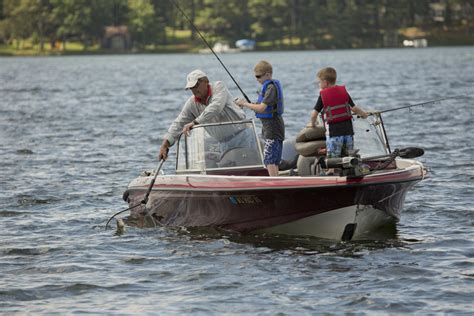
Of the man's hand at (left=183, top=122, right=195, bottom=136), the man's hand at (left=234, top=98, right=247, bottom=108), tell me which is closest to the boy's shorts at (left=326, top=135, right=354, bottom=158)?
the man's hand at (left=234, top=98, right=247, bottom=108)

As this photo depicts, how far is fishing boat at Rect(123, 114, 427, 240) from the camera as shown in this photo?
1193cm

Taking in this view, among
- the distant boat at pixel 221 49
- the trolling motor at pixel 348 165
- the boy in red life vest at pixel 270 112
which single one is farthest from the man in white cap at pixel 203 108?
the distant boat at pixel 221 49

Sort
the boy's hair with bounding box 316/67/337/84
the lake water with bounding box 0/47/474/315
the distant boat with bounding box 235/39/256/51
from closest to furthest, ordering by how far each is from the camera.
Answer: the lake water with bounding box 0/47/474/315 < the boy's hair with bounding box 316/67/337/84 < the distant boat with bounding box 235/39/256/51

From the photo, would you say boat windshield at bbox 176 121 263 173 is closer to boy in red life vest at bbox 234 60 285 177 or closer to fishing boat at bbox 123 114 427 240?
fishing boat at bbox 123 114 427 240

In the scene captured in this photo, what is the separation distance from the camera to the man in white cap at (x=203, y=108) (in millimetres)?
13273

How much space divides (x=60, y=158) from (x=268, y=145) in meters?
11.6

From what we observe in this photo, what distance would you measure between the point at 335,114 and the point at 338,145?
352 millimetres

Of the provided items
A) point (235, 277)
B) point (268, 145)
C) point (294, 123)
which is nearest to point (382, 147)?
point (268, 145)

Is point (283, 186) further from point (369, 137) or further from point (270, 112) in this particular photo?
point (369, 137)

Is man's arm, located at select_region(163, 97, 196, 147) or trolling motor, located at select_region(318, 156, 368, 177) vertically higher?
man's arm, located at select_region(163, 97, 196, 147)

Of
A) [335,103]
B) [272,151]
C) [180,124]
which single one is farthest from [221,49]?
[335,103]

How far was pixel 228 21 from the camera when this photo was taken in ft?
611

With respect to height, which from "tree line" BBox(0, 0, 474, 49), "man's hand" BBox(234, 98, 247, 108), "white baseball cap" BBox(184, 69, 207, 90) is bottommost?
"tree line" BBox(0, 0, 474, 49)

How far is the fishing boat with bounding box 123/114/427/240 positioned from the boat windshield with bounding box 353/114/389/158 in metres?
0.01
